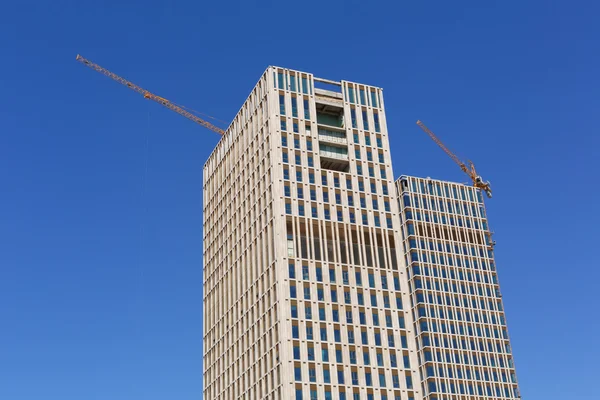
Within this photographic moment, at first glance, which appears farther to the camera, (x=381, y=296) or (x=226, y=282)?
(x=226, y=282)

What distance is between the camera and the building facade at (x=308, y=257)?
136375 millimetres

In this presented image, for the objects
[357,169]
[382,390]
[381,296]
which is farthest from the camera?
[357,169]

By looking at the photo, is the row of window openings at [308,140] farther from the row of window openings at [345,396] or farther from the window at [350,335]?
the row of window openings at [345,396]

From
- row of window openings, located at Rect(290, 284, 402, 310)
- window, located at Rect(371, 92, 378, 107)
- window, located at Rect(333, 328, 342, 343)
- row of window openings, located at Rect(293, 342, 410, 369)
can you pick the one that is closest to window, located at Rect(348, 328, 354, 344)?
row of window openings, located at Rect(293, 342, 410, 369)

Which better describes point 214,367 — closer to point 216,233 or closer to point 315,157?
point 216,233

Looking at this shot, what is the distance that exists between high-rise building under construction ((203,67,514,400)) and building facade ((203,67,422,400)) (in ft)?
0.70

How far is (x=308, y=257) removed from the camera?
143500 mm

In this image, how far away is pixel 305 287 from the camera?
140500 mm

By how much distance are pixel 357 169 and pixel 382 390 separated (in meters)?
40.3

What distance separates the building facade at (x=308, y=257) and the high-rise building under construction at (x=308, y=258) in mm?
214

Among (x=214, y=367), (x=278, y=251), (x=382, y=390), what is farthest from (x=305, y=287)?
(x=214, y=367)

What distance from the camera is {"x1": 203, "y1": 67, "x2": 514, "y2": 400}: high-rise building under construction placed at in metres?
136

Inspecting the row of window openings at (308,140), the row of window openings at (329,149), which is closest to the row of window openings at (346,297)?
the row of window openings at (329,149)

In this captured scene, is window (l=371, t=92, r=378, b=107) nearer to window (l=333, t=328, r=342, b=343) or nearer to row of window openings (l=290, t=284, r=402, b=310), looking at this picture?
row of window openings (l=290, t=284, r=402, b=310)
